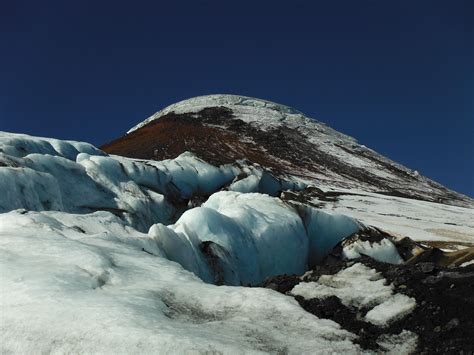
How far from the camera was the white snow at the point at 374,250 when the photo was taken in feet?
94.6

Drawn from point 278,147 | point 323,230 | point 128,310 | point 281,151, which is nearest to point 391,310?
point 128,310

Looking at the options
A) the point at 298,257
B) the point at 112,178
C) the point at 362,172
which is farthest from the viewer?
the point at 362,172

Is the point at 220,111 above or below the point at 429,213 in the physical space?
above

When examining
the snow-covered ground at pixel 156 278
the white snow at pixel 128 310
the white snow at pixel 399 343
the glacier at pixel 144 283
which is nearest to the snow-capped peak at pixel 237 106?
the snow-covered ground at pixel 156 278

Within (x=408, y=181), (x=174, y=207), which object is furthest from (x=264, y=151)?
(x=174, y=207)

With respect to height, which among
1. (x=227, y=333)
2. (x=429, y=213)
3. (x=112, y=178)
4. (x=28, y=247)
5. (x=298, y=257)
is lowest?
(x=227, y=333)

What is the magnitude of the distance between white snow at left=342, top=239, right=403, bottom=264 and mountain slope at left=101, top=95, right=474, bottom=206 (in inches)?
2427

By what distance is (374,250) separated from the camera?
29328mm

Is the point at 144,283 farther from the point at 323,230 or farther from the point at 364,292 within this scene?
the point at 323,230

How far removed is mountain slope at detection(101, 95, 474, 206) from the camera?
364ft

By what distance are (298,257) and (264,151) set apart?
9871 cm

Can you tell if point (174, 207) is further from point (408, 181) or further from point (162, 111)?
point (162, 111)

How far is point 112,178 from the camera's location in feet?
119

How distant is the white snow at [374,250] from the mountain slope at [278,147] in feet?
202
